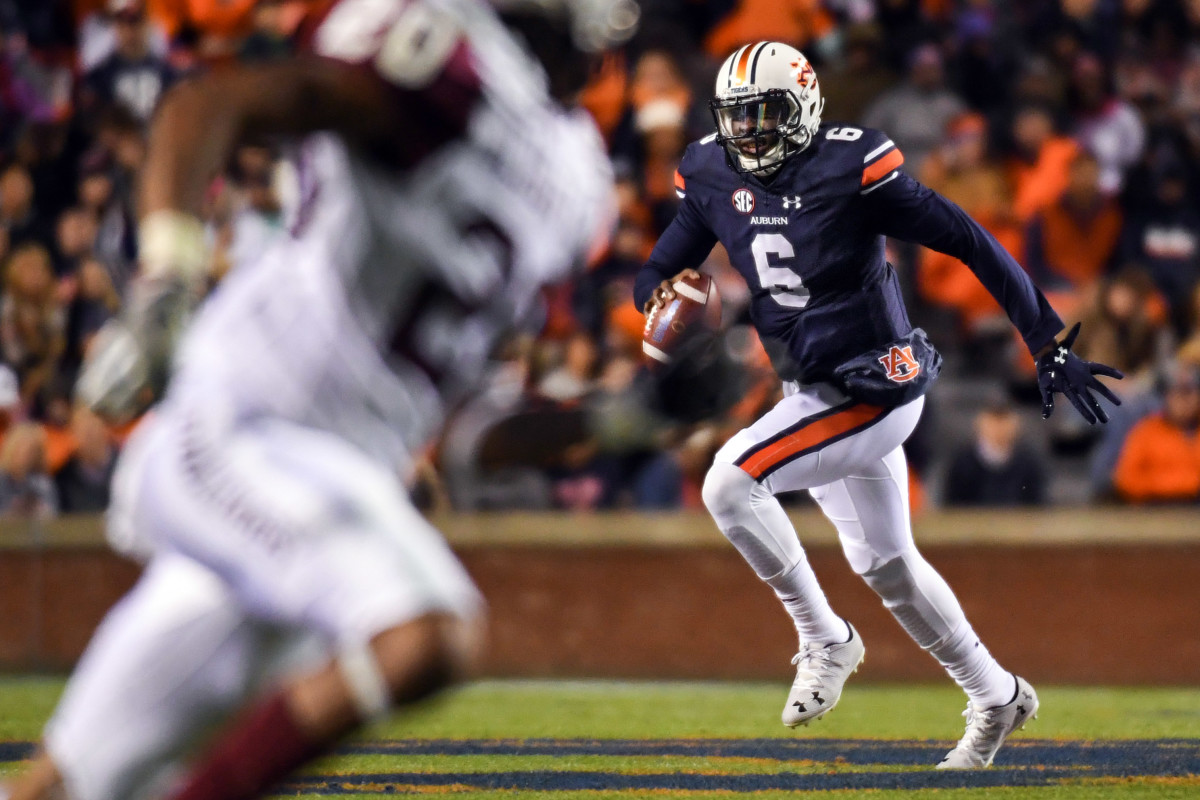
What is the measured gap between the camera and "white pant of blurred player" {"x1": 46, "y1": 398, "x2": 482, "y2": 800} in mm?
2770

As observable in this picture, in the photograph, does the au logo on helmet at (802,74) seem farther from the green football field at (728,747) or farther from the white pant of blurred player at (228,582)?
the white pant of blurred player at (228,582)

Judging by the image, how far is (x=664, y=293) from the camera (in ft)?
18.8

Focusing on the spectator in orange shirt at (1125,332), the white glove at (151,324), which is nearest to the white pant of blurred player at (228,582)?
the white glove at (151,324)

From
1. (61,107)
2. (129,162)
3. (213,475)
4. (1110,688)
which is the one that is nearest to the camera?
(213,475)

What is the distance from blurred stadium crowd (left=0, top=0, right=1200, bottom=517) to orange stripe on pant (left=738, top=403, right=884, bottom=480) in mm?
1812

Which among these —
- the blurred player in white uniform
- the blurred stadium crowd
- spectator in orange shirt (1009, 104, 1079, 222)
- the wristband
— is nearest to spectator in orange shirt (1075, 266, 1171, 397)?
the blurred stadium crowd

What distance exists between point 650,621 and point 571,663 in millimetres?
476

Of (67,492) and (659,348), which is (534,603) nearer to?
(67,492)

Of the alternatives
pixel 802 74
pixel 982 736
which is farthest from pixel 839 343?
pixel 982 736

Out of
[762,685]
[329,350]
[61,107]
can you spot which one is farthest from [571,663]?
[329,350]

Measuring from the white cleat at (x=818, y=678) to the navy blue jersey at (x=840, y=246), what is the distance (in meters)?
0.91

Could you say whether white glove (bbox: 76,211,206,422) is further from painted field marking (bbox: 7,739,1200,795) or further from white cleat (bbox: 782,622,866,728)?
white cleat (bbox: 782,622,866,728)

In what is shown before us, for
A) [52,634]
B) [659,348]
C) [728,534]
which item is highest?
[659,348]

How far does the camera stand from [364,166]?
10.0 feet
